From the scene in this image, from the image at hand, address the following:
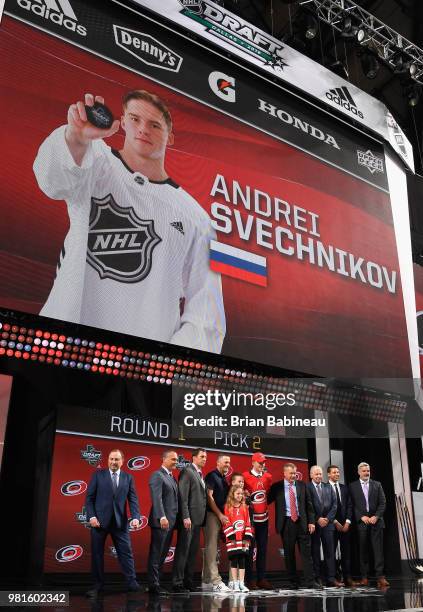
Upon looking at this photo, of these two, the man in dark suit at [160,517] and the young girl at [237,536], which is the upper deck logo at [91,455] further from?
the young girl at [237,536]

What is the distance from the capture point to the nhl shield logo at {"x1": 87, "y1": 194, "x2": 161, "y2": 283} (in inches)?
211

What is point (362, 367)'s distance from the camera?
686 cm

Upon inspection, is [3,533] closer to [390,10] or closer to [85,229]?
[85,229]

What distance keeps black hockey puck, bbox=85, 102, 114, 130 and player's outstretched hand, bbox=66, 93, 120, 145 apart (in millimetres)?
35

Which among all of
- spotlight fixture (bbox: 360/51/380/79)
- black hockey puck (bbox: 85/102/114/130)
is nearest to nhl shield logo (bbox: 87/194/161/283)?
black hockey puck (bbox: 85/102/114/130)

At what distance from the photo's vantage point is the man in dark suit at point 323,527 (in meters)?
6.11

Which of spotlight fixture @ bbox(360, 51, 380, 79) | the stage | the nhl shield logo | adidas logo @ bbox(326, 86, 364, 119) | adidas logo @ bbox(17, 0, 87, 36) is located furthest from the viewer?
spotlight fixture @ bbox(360, 51, 380, 79)

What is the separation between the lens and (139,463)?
7.05 metres

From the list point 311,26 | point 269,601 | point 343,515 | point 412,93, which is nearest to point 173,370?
point 269,601

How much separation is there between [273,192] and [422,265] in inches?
142

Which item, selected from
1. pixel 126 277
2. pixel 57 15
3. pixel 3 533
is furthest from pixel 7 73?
pixel 3 533

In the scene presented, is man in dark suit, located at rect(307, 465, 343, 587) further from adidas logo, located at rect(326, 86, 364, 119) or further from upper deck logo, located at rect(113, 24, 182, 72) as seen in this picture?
adidas logo, located at rect(326, 86, 364, 119)

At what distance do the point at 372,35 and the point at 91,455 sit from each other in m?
7.42

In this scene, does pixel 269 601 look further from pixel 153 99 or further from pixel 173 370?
pixel 153 99
